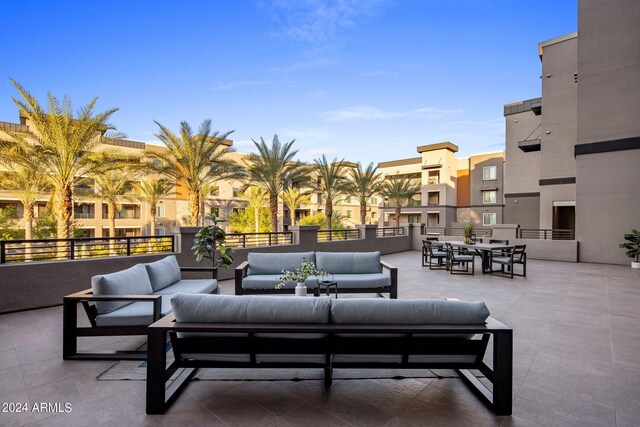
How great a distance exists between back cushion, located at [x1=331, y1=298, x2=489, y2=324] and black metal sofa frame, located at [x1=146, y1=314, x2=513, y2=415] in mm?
57

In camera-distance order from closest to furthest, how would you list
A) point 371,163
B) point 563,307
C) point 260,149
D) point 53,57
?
1. point 563,307
2. point 53,57
3. point 260,149
4. point 371,163

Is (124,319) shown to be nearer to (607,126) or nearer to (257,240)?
(257,240)

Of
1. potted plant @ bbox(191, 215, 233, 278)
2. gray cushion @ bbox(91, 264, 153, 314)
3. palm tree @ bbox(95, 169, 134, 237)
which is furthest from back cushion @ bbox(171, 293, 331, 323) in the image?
palm tree @ bbox(95, 169, 134, 237)

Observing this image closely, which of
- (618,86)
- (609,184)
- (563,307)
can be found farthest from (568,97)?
(563,307)

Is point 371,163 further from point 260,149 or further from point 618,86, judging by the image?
point 618,86

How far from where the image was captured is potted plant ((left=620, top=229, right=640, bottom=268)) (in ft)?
35.5

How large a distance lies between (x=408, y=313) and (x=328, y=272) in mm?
3714

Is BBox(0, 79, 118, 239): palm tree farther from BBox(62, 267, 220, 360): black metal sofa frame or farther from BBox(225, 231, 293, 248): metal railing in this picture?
BBox(62, 267, 220, 360): black metal sofa frame

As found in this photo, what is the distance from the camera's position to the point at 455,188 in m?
31.5

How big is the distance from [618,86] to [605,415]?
14415 millimetres

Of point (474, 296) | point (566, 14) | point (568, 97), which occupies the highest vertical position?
point (566, 14)

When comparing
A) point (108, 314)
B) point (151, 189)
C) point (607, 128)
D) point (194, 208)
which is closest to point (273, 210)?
point (194, 208)

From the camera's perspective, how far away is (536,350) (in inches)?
156

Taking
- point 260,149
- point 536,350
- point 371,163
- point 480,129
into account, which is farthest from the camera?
point 480,129
